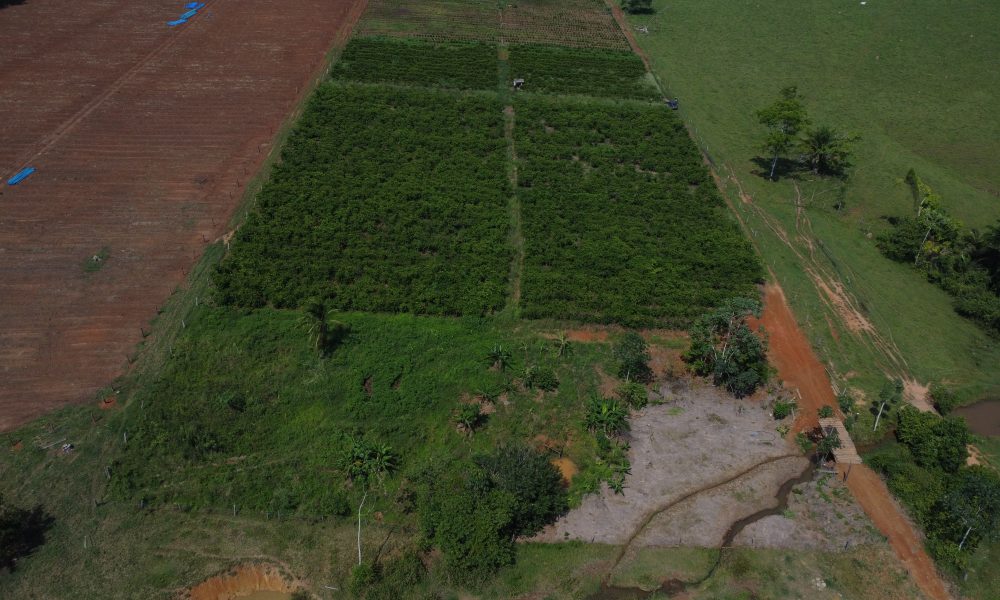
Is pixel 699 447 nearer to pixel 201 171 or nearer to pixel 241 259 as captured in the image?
pixel 241 259

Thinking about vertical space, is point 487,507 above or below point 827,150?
below

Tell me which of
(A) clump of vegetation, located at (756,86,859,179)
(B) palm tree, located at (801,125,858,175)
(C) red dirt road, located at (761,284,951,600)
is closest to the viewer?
(C) red dirt road, located at (761,284,951,600)

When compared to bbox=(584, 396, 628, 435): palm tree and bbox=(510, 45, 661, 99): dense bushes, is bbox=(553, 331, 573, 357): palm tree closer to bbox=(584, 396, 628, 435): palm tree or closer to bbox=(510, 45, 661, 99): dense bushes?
bbox=(584, 396, 628, 435): palm tree

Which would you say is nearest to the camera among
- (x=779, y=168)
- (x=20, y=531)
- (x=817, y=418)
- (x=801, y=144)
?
(x=20, y=531)

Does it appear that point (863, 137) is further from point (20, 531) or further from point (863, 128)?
point (20, 531)

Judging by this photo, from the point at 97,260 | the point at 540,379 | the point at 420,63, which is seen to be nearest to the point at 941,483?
the point at 540,379

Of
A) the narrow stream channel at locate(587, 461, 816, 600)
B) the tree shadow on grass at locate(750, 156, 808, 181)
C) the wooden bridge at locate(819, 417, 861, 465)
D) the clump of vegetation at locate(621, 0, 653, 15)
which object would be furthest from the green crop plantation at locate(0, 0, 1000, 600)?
the clump of vegetation at locate(621, 0, 653, 15)
